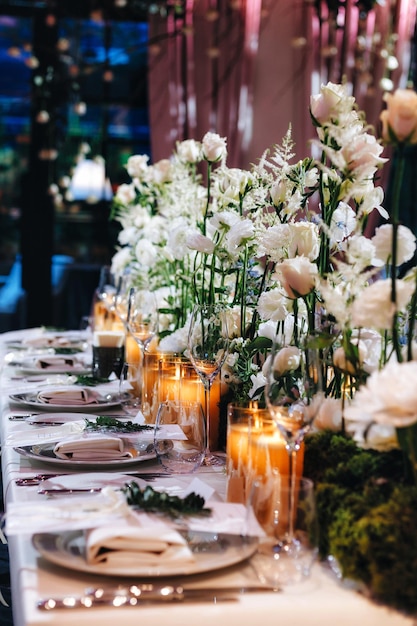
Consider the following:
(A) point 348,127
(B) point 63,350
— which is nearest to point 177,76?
(B) point 63,350

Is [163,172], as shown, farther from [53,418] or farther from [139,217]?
[53,418]

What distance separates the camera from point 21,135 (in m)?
7.20

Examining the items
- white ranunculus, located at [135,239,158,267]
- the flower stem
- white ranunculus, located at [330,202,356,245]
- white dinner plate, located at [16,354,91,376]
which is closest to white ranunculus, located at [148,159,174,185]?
white ranunculus, located at [135,239,158,267]

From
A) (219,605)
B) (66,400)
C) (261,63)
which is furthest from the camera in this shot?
(261,63)

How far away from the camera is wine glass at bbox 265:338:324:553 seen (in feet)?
4.52

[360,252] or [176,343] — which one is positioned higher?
[360,252]

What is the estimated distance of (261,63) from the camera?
7.14 m

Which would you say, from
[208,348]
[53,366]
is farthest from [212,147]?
[53,366]

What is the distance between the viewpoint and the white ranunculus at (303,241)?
5.74ft

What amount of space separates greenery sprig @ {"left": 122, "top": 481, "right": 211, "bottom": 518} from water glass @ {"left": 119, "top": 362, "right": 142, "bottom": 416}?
1109 mm

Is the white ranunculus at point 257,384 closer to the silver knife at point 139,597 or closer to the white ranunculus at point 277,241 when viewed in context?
the white ranunculus at point 277,241

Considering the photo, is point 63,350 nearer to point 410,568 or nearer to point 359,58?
point 410,568

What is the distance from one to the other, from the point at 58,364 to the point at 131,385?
0.73m

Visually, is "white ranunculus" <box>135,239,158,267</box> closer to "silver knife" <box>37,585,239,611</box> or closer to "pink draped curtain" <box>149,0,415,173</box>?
"silver knife" <box>37,585,239,611</box>
